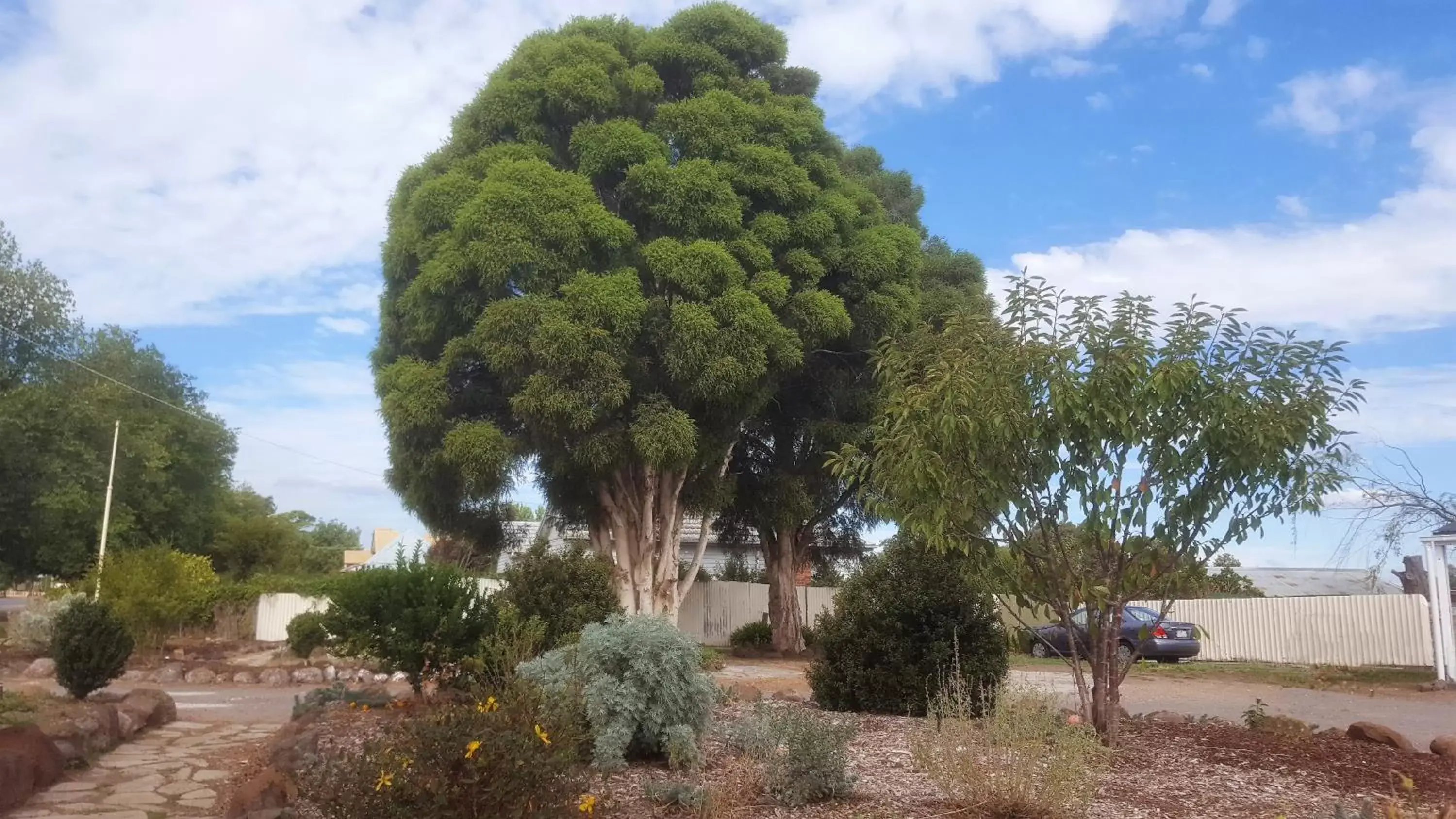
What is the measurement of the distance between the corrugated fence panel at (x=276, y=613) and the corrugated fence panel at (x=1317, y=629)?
18.5m

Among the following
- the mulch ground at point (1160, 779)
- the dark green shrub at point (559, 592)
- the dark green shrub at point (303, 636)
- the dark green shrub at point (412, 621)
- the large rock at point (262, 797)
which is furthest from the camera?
the dark green shrub at point (303, 636)

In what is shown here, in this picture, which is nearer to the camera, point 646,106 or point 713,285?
point 713,285

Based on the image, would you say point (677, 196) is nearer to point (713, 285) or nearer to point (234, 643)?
point (713, 285)

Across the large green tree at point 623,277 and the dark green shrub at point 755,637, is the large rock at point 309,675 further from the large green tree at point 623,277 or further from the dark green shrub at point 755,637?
the dark green shrub at point 755,637

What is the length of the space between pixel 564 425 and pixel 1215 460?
1130cm

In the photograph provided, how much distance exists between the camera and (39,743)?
24.7 feet

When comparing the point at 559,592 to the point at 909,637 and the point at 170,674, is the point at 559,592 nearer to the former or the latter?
the point at 909,637

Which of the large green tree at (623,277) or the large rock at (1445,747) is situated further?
the large green tree at (623,277)

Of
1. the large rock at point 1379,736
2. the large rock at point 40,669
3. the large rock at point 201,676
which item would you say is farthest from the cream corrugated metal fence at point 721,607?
the large rock at point 1379,736

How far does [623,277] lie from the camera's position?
17.5 m

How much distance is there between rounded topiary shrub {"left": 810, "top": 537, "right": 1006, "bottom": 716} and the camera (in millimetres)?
9414

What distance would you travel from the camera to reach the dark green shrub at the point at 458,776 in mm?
4289

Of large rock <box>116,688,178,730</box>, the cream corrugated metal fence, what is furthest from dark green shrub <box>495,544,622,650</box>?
the cream corrugated metal fence

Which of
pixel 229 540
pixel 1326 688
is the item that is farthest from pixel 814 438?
pixel 229 540
